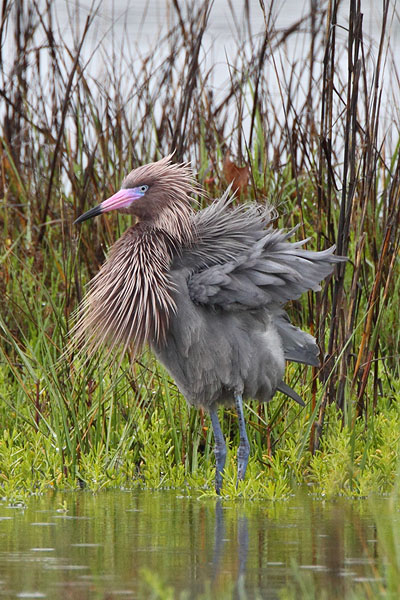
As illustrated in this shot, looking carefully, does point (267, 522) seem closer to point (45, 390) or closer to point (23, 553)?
point (23, 553)

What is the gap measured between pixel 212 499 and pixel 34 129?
168 inches

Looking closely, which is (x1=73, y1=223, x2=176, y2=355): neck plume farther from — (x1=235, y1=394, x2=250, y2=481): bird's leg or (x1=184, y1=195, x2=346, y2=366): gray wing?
(x1=235, y1=394, x2=250, y2=481): bird's leg

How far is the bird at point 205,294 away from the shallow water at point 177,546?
0.67 metres

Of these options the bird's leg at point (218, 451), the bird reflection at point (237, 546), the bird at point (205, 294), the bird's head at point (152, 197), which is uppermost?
the bird's head at point (152, 197)

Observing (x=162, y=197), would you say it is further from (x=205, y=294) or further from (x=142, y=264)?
(x=205, y=294)

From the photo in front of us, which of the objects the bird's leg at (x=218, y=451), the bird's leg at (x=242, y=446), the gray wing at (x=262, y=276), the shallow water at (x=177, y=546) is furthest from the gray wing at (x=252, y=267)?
the shallow water at (x=177, y=546)

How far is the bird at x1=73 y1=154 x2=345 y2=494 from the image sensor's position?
16.0ft

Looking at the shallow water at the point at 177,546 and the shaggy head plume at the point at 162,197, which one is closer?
the shallow water at the point at 177,546

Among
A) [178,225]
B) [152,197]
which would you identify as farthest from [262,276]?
[152,197]

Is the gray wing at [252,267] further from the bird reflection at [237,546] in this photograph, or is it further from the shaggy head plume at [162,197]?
the bird reflection at [237,546]

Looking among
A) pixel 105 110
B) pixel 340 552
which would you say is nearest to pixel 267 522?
pixel 340 552

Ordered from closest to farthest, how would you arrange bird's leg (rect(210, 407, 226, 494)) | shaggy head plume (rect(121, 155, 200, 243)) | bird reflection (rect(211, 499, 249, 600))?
bird reflection (rect(211, 499, 249, 600))
bird's leg (rect(210, 407, 226, 494))
shaggy head plume (rect(121, 155, 200, 243))

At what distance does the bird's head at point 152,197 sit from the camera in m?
5.19

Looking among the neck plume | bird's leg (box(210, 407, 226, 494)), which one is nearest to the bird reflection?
bird's leg (box(210, 407, 226, 494))
